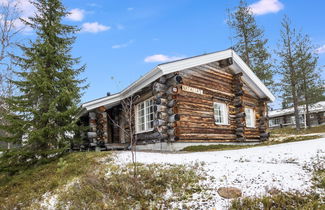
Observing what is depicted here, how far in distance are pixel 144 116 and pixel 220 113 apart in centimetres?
449

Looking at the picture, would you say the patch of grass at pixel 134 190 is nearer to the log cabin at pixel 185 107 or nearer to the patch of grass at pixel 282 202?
the patch of grass at pixel 282 202

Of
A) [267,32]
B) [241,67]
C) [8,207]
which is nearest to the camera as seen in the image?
[8,207]

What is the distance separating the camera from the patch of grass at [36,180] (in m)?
5.98

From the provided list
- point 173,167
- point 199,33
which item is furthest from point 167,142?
point 199,33

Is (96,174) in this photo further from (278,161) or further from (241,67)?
(241,67)

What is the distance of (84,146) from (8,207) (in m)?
8.79

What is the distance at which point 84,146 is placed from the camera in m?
14.3

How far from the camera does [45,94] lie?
367 inches

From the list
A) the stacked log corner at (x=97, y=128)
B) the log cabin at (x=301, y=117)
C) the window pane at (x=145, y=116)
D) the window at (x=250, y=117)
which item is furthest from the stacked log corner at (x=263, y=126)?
Answer: the log cabin at (x=301, y=117)

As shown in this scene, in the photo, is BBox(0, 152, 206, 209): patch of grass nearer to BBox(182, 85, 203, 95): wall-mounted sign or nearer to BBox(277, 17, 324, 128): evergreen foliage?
BBox(182, 85, 203, 95): wall-mounted sign

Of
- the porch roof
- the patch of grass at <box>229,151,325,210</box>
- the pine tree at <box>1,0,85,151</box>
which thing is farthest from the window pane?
the patch of grass at <box>229,151,325,210</box>

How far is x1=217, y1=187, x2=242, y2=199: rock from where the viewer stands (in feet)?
14.1

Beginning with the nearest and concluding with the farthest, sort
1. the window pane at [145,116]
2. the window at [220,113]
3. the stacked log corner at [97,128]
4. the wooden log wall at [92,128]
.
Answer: the window pane at [145,116], the wooden log wall at [92,128], the stacked log corner at [97,128], the window at [220,113]

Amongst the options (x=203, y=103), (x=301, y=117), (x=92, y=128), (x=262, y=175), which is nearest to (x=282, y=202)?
(x=262, y=175)
